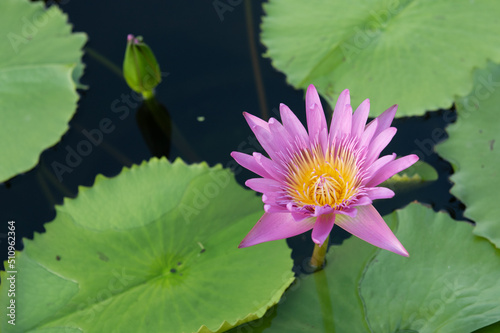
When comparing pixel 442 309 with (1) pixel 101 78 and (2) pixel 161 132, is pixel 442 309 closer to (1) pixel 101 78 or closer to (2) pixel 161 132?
(2) pixel 161 132

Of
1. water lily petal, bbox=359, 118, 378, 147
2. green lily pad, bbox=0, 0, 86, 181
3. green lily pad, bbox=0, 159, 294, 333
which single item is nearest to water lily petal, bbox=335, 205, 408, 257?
water lily petal, bbox=359, 118, 378, 147

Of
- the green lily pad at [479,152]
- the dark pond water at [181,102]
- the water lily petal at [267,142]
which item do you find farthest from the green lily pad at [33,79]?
the green lily pad at [479,152]

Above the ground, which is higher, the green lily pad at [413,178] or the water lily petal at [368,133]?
the water lily petal at [368,133]

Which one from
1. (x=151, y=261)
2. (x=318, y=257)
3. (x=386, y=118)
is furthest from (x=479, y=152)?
(x=151, y=261)

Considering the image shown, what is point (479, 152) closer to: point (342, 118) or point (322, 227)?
point (342, 118)

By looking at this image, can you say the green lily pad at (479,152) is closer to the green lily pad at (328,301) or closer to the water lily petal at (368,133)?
the green lily pad at (328,301)

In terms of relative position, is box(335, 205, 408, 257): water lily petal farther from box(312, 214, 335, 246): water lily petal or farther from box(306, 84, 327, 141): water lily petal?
box(306, 84, 327, 141): water lily petal
